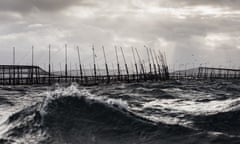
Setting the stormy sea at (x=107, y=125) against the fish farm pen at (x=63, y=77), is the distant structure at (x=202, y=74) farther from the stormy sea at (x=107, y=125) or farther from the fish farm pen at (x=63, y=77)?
the stormy sea at (x=107, y=125)

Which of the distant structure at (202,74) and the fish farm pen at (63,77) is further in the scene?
the distant structure at (202,74)

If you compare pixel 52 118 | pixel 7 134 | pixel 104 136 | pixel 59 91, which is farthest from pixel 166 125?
pixel 59 91

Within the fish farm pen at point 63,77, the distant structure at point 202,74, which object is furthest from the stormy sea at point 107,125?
the distant structure at point 202,74

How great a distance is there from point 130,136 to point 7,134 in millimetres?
4852

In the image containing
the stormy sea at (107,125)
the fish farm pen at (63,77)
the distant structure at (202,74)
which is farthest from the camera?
the distant structure at (202,74)

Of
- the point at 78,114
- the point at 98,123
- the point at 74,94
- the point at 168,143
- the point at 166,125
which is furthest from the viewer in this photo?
the point at 74,94

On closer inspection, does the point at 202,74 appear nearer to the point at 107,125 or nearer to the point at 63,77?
the point at 63,77

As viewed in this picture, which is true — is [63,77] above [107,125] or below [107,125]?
above

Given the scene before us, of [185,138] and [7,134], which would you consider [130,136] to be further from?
[7,134]

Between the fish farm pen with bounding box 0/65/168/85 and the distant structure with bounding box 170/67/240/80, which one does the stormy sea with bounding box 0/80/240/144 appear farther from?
the distant structure with bounding box 170/67/240/80

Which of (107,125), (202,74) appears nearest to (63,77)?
(107,125)

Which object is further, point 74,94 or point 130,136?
point 74,94

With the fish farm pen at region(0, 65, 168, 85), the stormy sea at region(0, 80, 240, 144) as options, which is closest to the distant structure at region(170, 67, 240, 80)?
the fish farm pen at region(0, 65, 168, 85)

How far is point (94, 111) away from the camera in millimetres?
17125
